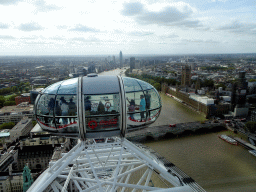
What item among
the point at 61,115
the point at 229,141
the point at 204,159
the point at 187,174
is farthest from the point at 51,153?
the point at 229,141

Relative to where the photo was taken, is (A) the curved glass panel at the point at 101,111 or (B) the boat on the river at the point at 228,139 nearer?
(A) the curved glass panel at the point at 101,111

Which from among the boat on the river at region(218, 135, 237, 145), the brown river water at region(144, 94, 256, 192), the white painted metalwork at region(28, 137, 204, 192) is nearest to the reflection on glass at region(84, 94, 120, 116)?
the white painted metalwork at region(28, 137, 204, 192)

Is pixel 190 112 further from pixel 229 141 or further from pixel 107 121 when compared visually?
pixel 107 121

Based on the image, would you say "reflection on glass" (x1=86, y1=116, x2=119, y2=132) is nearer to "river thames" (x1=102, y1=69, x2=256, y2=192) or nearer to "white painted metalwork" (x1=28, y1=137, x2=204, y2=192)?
"white painted metalwork" (x1=28, y1=137, x2=204, y2=192)

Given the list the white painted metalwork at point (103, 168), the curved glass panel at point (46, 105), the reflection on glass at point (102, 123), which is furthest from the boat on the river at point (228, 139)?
the curved glass panel at point (46, 105)

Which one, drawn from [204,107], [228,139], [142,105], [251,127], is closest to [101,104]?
[142,105]

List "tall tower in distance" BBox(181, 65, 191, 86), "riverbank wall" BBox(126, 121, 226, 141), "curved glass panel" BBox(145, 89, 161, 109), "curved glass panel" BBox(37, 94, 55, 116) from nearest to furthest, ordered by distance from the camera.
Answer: "curved glass panel" BBox(37, 94, 55, 116) < "curved glass panel" BBox(145, 89, 161, 109) < "riverbank wall" BBox(126, 121, 226, 141) < "tall tower in distance" BBox(181, 65, 191, 86)

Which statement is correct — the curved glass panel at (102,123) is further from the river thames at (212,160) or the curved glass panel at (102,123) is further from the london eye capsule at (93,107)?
the river thames at (212,160)
